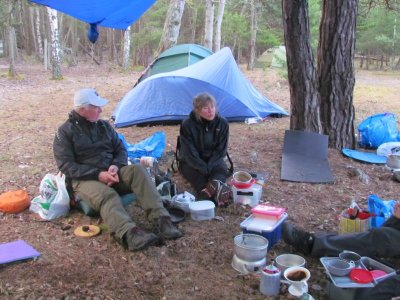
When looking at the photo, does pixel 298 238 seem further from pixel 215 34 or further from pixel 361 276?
pixel 215 34

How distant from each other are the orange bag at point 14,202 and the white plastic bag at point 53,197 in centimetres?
23

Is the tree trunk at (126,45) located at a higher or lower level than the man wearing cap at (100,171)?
higher

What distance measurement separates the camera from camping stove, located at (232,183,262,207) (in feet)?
12.2

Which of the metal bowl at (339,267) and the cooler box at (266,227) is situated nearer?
the metal bowl at (339,267)

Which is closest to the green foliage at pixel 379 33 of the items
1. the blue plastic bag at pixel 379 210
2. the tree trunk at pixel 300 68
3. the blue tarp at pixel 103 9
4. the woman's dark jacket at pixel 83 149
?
the tree trunk at pixel 300 68

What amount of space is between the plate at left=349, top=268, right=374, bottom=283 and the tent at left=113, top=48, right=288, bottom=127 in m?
4.53

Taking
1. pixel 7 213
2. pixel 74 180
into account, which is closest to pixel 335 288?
pixel 74 180

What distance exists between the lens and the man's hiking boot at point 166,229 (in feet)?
10.0

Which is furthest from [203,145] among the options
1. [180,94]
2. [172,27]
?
[172,27]

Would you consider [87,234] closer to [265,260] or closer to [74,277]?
[74,277]

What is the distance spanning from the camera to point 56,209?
3.39 metres

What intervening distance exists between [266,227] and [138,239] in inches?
34.3

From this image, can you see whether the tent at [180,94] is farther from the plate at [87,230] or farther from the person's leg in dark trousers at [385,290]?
the person's leg in dark trousers at [385,290]

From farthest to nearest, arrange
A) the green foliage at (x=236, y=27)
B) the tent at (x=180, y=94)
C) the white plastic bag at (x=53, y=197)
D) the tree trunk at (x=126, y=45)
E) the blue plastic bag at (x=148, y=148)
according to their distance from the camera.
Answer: the green foliage at (x=236, y=27) < the tree trunk at (x=126, y=45) < the tent at (x=180, y=94) < the blue plastic bag at (x=148, y=148) < the white plastic bag at (x=53, y=197)
